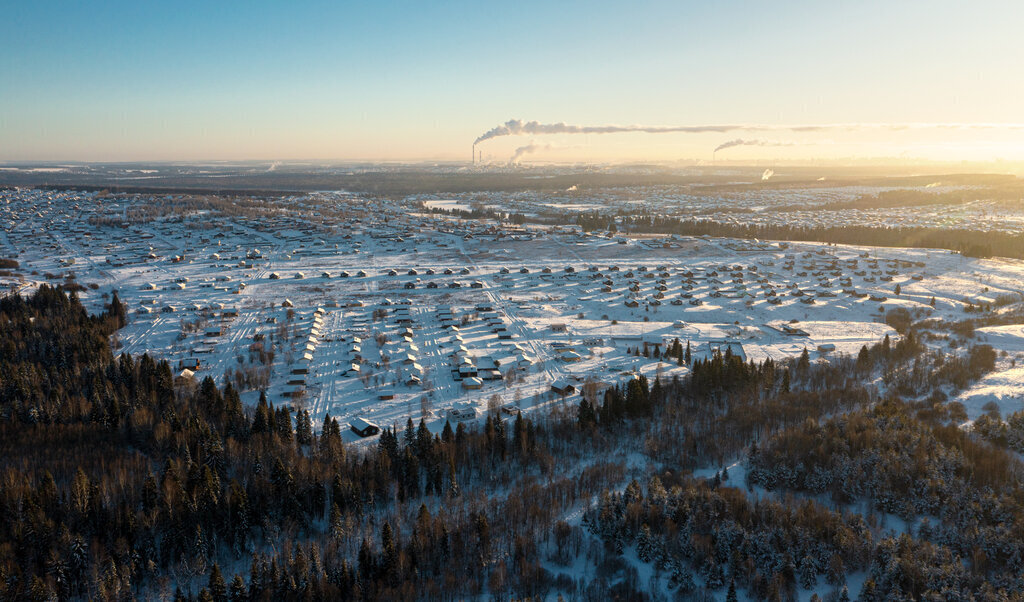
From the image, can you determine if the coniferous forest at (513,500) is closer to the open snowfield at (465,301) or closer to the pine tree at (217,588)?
the pine tree at (217,588)

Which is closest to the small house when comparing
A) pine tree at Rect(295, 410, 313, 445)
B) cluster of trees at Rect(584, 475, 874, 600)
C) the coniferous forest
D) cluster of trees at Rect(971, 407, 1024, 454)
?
the coniferous forest

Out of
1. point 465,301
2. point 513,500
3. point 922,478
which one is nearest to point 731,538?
point 513,500

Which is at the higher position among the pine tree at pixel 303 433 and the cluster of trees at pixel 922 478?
the pine tree at pixel 303 433

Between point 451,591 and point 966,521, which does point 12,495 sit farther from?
point 966,521

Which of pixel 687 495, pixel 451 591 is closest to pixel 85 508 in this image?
pixel 451 591

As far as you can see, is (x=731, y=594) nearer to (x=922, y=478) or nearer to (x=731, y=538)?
(x=731, y=538)

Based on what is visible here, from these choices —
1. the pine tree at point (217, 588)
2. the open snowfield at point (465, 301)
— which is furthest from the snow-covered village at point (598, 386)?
the pine tree at point (217, 588)

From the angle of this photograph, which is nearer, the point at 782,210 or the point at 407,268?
the point at 407,268

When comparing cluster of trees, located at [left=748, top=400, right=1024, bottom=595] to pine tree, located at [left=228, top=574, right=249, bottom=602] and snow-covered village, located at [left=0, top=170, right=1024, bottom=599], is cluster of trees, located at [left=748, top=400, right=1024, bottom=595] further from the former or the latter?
pine tree, located at [left=228, top=574, right=249, bottom=602]

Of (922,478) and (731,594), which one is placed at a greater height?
(922,478)
